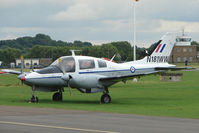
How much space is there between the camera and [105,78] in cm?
2475

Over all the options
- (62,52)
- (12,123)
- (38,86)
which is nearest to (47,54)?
(62,52)

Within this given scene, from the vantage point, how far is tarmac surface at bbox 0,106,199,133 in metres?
13.4

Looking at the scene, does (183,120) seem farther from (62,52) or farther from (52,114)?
(62,52)

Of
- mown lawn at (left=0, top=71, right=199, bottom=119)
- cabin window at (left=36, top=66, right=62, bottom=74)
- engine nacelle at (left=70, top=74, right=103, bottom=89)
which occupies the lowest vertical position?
mown lawn at (left=0, top=71, right=199, bottom=119)

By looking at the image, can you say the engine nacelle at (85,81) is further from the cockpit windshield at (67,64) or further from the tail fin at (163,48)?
the tail fin at (163,48)

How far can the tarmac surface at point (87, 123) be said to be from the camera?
44.0 ft

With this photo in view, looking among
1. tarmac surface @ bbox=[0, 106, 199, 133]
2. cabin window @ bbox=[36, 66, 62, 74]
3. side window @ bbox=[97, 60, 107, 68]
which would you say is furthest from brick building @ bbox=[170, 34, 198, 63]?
tarmac surface @ bbox=[0, 106, 199, 133]

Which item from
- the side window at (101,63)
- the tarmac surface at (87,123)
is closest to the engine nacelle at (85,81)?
the side window at (101,63)

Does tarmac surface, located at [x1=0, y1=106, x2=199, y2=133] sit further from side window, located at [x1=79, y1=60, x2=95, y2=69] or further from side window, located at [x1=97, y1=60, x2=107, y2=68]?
side window, located at [x1=97, y1=60, x2=107, y2=68]

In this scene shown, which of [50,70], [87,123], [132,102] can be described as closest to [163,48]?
[132,102]

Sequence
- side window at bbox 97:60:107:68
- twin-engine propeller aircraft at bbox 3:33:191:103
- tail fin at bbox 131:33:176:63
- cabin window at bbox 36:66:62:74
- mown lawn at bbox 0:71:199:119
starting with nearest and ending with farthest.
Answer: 1. mown lawn at bbox 0:71:199:119
2. twin-engine propeller aircraft at bbox 3:33:191:103
3. cabin window at bbox 36:66:62:74
4. side window at bbox 97:60:107:68
5. tail fin at bbox 131:33:176:63

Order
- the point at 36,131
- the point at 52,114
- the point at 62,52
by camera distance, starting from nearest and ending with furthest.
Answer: the point at 36,131 → the point at 52,114 → the point at 62,52

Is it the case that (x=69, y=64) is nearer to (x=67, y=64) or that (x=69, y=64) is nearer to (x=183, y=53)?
(x=67, y=64)

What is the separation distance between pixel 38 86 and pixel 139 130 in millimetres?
12320
